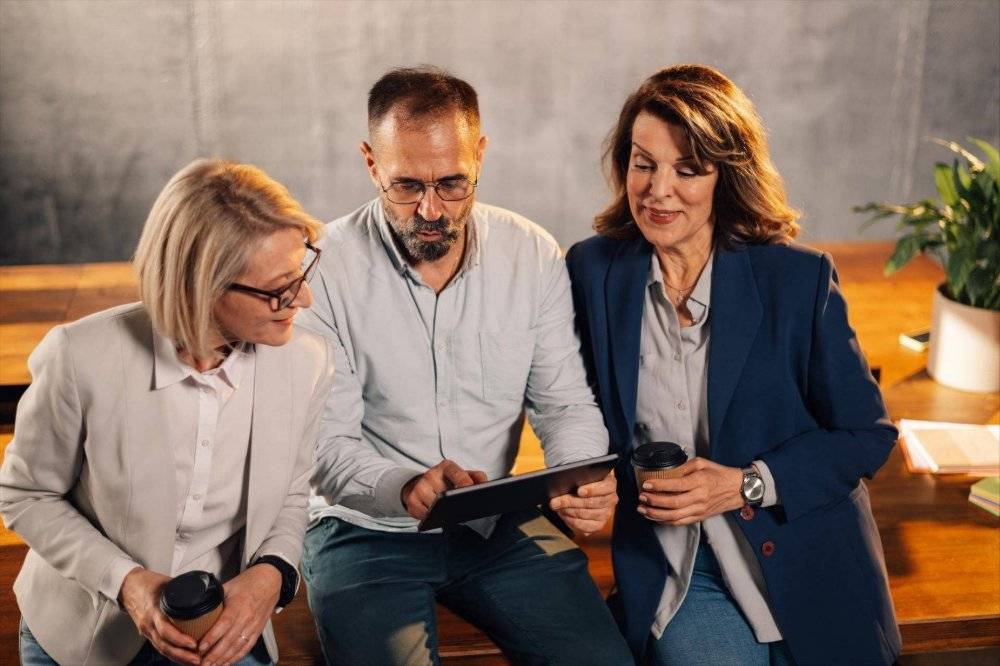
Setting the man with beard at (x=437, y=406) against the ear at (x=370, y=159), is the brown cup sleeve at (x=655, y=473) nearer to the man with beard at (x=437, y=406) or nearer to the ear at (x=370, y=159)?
the man with beard at (x=437, y=406)

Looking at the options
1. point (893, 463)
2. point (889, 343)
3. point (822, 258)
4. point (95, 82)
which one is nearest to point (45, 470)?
point (822, 258)

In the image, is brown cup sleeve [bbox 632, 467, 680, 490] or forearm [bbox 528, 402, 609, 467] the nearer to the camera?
brown cup sleeve [bbox 632, 467, 680, 490]

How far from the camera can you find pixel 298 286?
1.92 m

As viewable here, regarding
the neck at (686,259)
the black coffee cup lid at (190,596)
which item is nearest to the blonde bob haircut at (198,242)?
the black coffee cup lid at (190,596)

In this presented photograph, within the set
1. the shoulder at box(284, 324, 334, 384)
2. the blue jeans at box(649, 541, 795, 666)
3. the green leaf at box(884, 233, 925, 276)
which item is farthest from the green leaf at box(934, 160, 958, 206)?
the shoulder at box(284, 324, 334, 384)

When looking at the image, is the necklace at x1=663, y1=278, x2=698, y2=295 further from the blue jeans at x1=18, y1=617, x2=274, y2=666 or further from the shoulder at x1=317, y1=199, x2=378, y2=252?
the blue jeans at x1=18, y1=617, x2=274, y2=666

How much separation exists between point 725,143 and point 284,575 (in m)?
1.18

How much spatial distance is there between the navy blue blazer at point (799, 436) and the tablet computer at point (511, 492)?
12.1 inches

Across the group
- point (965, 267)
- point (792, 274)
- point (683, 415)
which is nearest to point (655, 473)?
point (683, 415)

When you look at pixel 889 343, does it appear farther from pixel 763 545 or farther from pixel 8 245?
pixel 8 245

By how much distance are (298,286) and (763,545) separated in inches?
41.4

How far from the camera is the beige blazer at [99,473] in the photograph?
1886 mm

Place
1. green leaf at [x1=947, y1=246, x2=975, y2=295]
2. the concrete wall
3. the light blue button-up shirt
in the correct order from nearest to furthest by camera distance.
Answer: the light blue button-up shirt, green leaf at [x1=947, y1=246, x2=975, y2=295], the concrete wall

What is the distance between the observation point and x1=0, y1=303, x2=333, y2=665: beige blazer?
1886 mm
